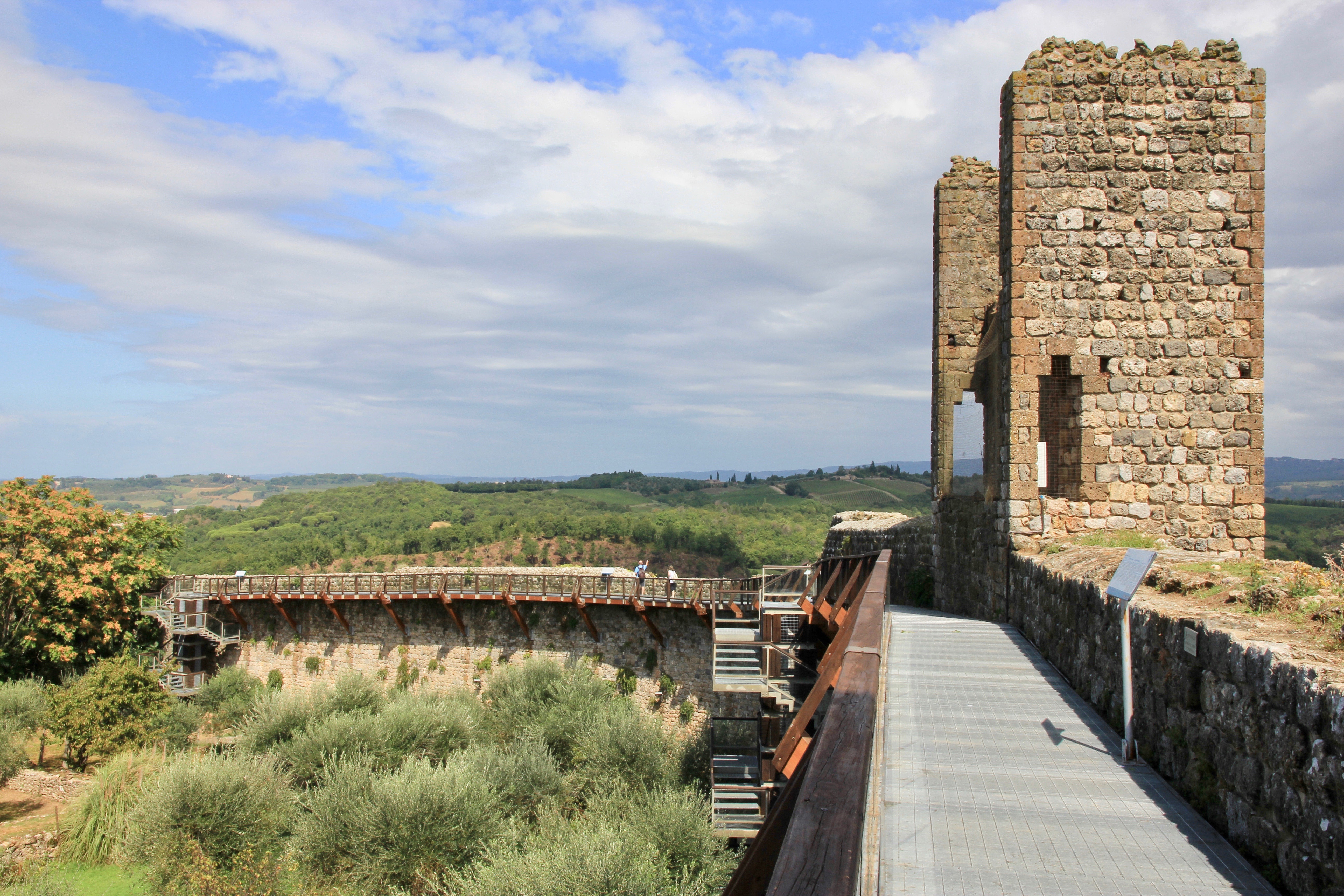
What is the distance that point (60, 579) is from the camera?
21.7m

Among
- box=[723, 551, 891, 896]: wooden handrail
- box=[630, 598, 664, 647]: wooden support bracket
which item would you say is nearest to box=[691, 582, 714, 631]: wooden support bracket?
box=[630, 598, 664, 647]: wooden support bracket

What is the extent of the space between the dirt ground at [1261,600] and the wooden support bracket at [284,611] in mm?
24701

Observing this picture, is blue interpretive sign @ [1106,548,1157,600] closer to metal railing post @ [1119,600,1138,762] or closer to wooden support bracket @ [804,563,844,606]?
metal railing post @ [1119,600,1138,762]

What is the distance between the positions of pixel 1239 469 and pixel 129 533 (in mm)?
28171

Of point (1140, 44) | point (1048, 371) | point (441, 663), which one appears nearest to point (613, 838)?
point (1048, 371)

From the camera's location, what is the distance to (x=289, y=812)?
1367cm

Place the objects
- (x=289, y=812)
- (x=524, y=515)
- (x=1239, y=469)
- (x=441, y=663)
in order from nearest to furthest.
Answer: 1. (x=1239, y=469)
2. (x=289, y=812)
3. (x=441, y=663)
4. (x=524, y=515)

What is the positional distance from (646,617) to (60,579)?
52.8ft

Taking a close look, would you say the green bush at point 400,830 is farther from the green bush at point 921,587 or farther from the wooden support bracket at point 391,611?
the wooden support bracket at point 391,611

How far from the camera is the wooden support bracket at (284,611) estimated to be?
24.8 meters

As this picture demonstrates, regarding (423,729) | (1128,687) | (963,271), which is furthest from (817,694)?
(423,729)

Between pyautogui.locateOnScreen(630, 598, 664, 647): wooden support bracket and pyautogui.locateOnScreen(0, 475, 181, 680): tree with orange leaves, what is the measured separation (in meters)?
15.3

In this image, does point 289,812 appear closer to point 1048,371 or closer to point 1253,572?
point 1048,371

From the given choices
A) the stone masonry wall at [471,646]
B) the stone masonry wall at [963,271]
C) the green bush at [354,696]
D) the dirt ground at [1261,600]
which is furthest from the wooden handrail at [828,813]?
the green bush at [354,696]
